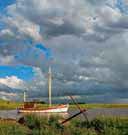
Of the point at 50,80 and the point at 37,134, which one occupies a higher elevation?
the point at 50,80

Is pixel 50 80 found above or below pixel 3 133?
above

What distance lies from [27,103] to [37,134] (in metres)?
84.9

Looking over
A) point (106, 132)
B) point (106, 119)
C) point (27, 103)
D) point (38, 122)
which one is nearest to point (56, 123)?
point (38, 122)

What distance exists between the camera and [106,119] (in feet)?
130

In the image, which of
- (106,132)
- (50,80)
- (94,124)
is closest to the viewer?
(106,132)

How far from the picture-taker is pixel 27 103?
382 feet

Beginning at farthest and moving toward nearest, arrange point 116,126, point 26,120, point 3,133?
point 26,120
point 116,126
point 3,133

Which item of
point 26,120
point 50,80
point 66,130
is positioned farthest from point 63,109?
point 66,130

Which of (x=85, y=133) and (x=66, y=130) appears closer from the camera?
(x=85, y=133)

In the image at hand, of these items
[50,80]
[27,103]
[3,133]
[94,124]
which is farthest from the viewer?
[27,103]

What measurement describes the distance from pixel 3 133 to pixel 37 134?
2547mm

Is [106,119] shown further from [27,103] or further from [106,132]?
[27,103]

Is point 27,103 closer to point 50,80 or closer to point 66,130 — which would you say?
point 50,80

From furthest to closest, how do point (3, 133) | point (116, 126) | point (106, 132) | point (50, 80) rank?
point (50, 80) < point (116, 126) < point (106, 132) < point (3, 133)
